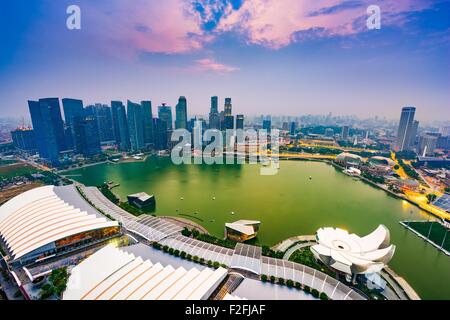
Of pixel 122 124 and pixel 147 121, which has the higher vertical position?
pixel 147 121

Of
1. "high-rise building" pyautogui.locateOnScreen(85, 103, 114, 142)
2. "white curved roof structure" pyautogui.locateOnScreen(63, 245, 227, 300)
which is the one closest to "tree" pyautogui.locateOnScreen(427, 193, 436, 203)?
"white curved roof structure" pyautogui.locateOnScreen(63, 245, 227, 300)

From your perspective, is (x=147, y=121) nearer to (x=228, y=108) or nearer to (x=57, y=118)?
(x=57, y=118)

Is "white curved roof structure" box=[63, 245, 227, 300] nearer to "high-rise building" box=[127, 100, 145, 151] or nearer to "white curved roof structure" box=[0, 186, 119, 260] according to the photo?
"white curved roof structure" box=[0, 186, 119, 260]

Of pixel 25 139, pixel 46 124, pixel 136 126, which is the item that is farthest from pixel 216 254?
pixel 25 139

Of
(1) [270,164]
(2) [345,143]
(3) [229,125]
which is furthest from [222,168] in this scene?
(2) [345,143]

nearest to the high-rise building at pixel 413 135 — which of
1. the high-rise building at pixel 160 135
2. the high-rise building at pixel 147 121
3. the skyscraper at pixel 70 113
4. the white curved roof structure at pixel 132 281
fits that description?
the high-rise building at pixel 160 135

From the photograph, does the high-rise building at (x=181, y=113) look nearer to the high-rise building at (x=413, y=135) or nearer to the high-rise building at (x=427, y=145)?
the high-rise building at (x=413, y=135)
